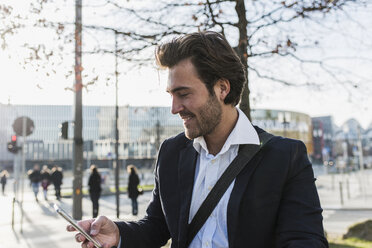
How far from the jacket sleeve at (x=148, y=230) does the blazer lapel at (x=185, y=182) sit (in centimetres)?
20

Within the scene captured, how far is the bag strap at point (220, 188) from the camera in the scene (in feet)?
4.70

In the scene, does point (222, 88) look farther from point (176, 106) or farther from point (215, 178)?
point (215, 178)

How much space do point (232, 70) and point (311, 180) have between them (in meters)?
0.56

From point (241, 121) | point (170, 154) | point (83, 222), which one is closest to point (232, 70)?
point (241, 121)

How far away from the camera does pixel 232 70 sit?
161 centimetres

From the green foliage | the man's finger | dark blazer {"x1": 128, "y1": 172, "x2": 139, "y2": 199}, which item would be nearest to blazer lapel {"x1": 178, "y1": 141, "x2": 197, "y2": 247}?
the man's finger

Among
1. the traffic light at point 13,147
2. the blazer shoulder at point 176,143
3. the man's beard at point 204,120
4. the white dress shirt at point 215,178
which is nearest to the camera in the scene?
the white dress shirt at point 215,178

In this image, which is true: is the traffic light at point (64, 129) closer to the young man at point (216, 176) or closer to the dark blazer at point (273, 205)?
the young man at point (216, 176)

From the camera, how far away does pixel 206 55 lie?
1.52 m

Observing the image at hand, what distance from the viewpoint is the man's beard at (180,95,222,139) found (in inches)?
60.2

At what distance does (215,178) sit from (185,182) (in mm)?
132

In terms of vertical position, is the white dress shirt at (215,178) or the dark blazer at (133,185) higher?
the white dress shirt at (215,178)

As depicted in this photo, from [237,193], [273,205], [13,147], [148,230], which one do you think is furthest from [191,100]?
[13,147]

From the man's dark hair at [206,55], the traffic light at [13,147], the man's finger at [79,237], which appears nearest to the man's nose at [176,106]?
the man's dark hair at [206,55]
